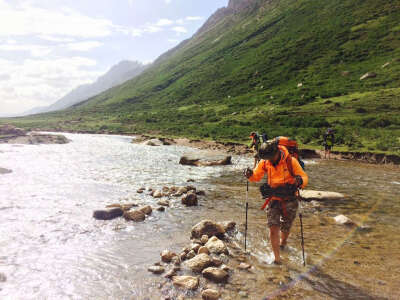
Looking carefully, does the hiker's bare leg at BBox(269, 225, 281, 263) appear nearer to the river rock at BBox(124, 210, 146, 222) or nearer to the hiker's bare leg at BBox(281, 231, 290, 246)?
the hiker's bare leg at BBox(281, 231, 290, 246)

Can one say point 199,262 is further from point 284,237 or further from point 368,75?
point 368,75

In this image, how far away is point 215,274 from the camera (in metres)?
5.84

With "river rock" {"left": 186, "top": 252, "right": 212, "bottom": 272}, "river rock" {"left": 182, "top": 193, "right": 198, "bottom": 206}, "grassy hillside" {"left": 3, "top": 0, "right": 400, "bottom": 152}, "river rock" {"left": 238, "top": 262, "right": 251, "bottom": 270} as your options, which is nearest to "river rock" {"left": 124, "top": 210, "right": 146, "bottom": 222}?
"river rock" {"left": 182, "top": 193, "right": 198, "bottom": 206}

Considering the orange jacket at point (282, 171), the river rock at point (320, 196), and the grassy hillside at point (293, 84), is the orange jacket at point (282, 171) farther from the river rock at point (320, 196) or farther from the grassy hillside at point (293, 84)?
the grassy hillside at point (293, 84)

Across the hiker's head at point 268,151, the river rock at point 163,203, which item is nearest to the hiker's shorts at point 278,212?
the hiker's head at point 268,151

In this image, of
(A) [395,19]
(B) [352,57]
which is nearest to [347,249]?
(B) [352,57]

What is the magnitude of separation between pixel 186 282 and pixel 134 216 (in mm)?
4879

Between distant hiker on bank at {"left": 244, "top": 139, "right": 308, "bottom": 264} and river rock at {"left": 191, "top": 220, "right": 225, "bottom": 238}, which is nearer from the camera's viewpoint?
distant hiker on bank at {"left": 244, "top": 139, "right": 308, "bottom": 264}

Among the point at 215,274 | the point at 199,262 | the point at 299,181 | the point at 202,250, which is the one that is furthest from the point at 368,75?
the point at 215,274

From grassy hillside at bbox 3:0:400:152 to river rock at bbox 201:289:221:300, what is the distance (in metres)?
26.7

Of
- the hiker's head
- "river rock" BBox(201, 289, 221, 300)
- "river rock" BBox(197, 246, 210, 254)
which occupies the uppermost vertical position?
the hiker's head

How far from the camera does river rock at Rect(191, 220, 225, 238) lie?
26.8 ft

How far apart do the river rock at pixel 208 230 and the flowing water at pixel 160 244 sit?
47 centimetres

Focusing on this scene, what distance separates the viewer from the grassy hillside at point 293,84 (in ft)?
128
